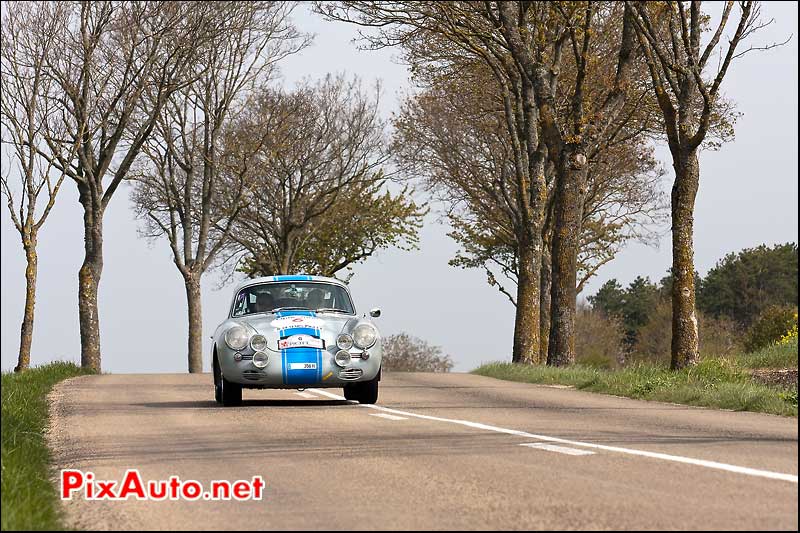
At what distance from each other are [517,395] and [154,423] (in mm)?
6698

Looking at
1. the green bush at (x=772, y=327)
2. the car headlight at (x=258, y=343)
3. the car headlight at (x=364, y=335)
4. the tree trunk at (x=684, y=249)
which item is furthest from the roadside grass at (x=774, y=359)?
the car headlight at (x=258, y=343)

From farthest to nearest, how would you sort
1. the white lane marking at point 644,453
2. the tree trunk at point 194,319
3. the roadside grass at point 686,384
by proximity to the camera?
the tree trunk at point 194,319 < the roadside grass at point 686,384 < the white lane marking at point 644,453

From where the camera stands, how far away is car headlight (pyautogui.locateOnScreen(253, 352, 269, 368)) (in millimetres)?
16594

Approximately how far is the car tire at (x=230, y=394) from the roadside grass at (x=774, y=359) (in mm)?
10681

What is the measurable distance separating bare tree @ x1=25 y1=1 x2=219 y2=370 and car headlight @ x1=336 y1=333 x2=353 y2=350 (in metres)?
17.1

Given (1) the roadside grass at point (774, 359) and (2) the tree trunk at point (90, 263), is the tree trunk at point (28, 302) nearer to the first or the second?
(2) the tree trunk at point (90, 263)

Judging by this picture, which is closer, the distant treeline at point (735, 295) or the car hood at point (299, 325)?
the car hood at point (299, 325)

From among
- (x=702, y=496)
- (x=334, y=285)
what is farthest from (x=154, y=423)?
(x=702, y=496)

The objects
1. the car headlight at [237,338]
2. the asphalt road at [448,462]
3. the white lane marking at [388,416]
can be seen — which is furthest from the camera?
the car headlight at [237,338]

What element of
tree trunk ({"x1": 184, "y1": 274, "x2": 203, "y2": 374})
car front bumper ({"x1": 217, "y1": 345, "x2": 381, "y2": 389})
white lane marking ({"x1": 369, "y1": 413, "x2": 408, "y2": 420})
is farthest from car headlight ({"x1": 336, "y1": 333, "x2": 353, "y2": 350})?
tree trunk ({"x1": 184, "y1": 274, "x2": 203, "y2": 374})

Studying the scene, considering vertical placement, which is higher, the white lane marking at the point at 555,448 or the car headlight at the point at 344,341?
the car headlight at the point at 344,341

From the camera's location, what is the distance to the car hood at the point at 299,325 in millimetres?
16766

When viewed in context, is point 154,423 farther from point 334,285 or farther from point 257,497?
point 257,497

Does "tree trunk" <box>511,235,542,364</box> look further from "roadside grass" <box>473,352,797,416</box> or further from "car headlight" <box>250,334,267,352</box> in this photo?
"car headlight" <box>250,334,267,352</box>
